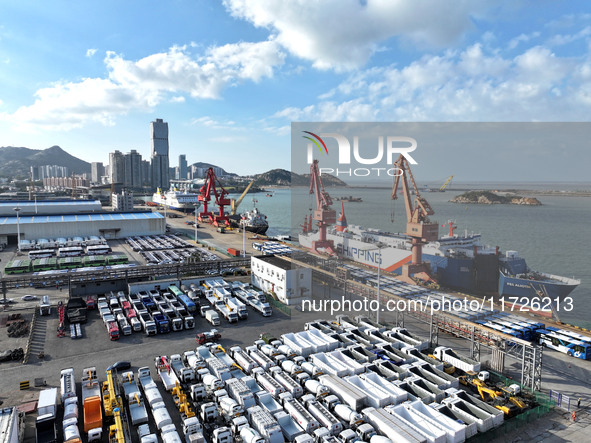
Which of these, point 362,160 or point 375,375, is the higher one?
point 362,160

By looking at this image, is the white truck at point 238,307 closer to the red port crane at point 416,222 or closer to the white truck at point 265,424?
the white truck at point 265,424

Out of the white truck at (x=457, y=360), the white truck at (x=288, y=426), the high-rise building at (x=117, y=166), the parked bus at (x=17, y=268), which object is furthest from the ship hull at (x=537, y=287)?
the high-rise building at (x=117, y=166)

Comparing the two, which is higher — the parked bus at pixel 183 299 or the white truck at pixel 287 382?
the parked bus at pixel 183 299

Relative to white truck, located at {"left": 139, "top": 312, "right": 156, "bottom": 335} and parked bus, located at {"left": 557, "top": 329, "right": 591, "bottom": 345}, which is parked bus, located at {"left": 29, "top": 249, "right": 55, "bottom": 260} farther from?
parked bus, located at {"left": 557, "top": 329, "right": 591, "bottom": 345}

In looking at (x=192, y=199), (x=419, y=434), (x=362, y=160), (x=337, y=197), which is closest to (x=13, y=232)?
(x=337, y=197)

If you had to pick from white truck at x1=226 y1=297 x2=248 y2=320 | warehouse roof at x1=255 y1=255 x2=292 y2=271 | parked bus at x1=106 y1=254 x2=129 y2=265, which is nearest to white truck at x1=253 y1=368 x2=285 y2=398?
white truck at x1=226 y1=297 x2=248 y2=320

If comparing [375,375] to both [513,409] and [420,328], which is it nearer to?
[513,409]
